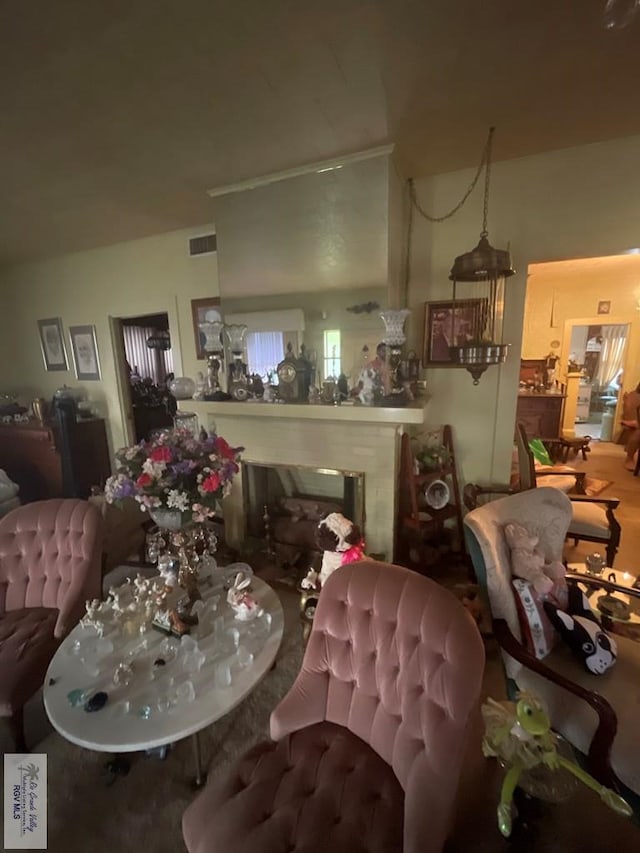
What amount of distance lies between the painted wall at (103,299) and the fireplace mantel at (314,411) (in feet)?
3.16

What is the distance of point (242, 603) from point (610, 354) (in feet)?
28.5

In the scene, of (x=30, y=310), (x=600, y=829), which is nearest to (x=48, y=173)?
(x=30, y=310)

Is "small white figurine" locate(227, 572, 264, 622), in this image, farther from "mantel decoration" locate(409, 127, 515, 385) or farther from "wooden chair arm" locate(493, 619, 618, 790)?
"mantel decoration" locate(409, 127, 515, 385)

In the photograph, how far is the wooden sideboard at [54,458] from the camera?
4.00 meters

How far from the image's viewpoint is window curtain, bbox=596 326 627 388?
715cm

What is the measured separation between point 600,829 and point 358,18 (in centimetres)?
293

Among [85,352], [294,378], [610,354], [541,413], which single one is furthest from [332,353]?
[610,354]

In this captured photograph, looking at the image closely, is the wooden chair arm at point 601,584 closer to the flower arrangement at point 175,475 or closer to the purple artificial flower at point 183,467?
the flower arrangement at point 175,475

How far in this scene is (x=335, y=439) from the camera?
2582mm

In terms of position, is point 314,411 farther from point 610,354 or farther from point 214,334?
point 610,354

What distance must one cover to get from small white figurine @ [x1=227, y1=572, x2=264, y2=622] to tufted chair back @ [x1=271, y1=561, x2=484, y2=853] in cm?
38

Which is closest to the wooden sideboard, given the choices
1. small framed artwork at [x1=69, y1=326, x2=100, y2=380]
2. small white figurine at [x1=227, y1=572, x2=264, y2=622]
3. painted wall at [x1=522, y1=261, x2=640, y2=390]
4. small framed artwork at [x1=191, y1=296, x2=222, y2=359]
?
small framed artwork at [x1=69, y1=326, x2=100, y2=380]

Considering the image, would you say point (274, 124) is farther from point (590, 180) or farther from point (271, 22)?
point (590, 180)

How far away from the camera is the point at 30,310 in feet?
14.5
